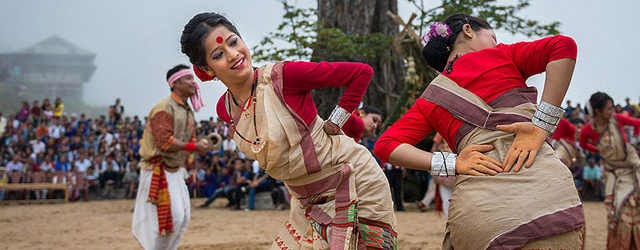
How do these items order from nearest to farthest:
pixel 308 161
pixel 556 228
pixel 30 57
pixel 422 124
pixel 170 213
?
1. pixel 556 228
2. pixel 422 124
3. pixel 308 161
4. pixel 170 213
5. pixel 30 57

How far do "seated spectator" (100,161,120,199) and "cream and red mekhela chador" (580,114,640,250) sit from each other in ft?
43.8

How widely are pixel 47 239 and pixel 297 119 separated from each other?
671cm

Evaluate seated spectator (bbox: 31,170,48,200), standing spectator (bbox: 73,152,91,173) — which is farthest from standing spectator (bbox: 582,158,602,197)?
seated spectator (bbox: 31,170,48,200)

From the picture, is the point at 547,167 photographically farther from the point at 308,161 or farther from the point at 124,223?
the point at 124,223

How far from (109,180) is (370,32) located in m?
9.04

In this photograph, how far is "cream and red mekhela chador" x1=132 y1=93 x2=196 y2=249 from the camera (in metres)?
5.06

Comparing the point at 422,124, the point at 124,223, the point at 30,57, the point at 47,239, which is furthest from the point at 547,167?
the point at 30,57

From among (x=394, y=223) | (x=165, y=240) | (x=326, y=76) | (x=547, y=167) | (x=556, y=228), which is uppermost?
(x=326, y=76)

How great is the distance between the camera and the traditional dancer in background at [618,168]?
583cm

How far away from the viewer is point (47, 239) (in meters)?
7.70

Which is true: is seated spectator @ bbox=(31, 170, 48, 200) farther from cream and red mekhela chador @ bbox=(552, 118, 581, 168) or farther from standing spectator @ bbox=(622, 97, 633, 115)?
standing spectator @ bbox=(622, 97, 633, 115)

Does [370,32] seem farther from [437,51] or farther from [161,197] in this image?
[437,51]

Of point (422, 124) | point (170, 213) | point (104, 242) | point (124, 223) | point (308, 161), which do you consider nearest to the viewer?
point (422, 124)

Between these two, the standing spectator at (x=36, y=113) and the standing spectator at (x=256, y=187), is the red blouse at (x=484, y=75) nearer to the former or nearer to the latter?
the standing spectator at (x=256, y=187)
